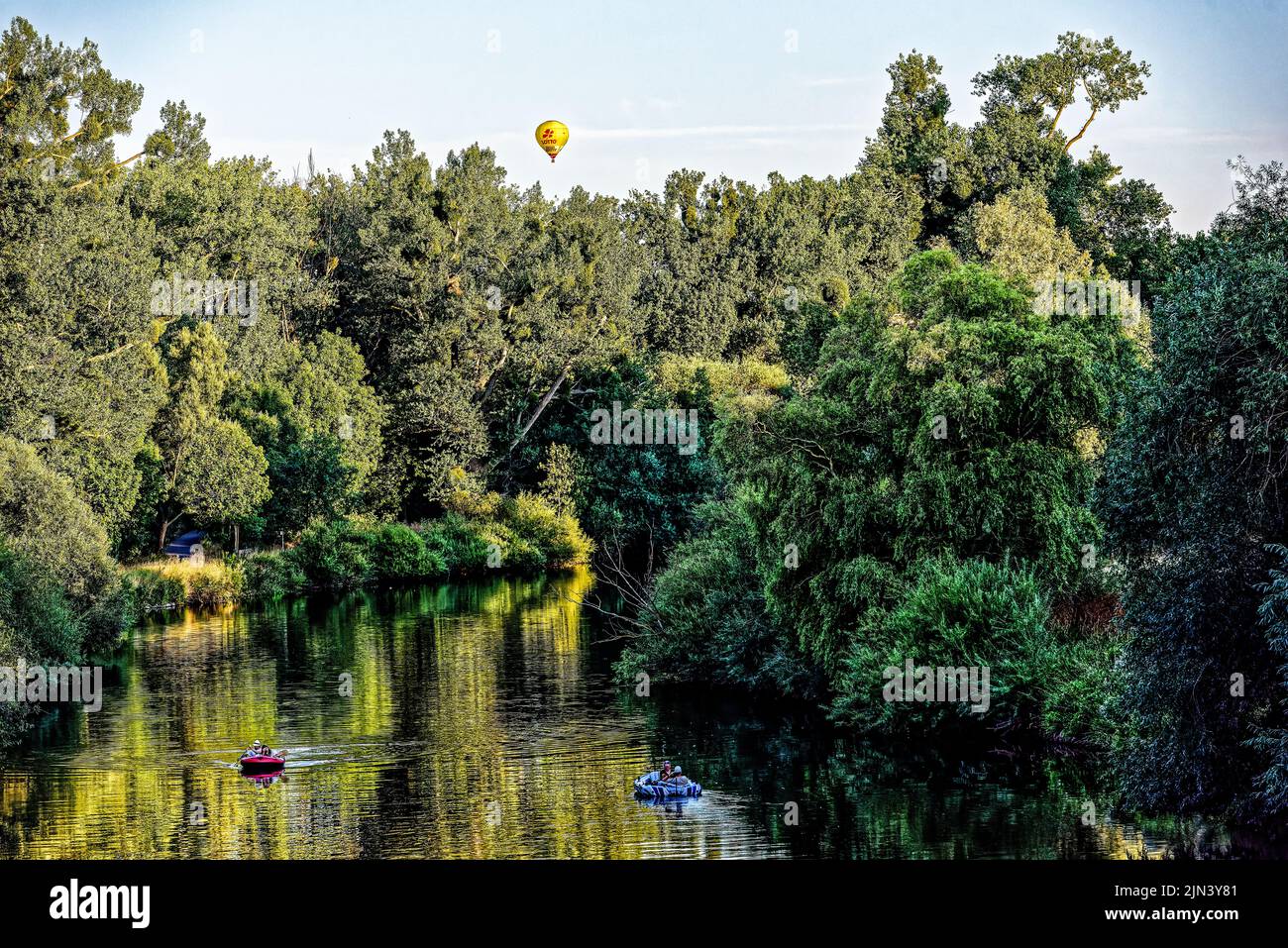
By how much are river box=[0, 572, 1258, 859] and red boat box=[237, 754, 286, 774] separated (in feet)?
0.87

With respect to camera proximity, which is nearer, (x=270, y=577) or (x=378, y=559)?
(x=270, y=577)

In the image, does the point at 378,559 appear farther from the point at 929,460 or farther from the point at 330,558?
the point at 929,460

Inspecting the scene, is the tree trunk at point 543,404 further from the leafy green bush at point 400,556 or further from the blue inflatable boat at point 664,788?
the blue inflatable boat at point 664,788

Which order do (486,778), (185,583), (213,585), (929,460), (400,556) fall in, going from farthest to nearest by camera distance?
1. (400,556)
2. (213,585)
3. (185,583)
4. (929,460)
5. (486,778)

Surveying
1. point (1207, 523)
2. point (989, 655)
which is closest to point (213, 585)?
point (989, 655)

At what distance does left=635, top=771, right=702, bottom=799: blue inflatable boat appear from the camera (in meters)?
30.2

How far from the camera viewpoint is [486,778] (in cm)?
3269

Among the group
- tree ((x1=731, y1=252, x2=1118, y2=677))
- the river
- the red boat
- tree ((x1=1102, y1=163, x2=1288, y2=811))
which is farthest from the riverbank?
tree ((x1=1102, y1=163, x2=1288, y2=811))

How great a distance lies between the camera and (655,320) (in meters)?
91.8

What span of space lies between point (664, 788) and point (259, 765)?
9254 millimetres

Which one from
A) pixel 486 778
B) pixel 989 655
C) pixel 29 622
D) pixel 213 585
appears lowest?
pixel 486 778
